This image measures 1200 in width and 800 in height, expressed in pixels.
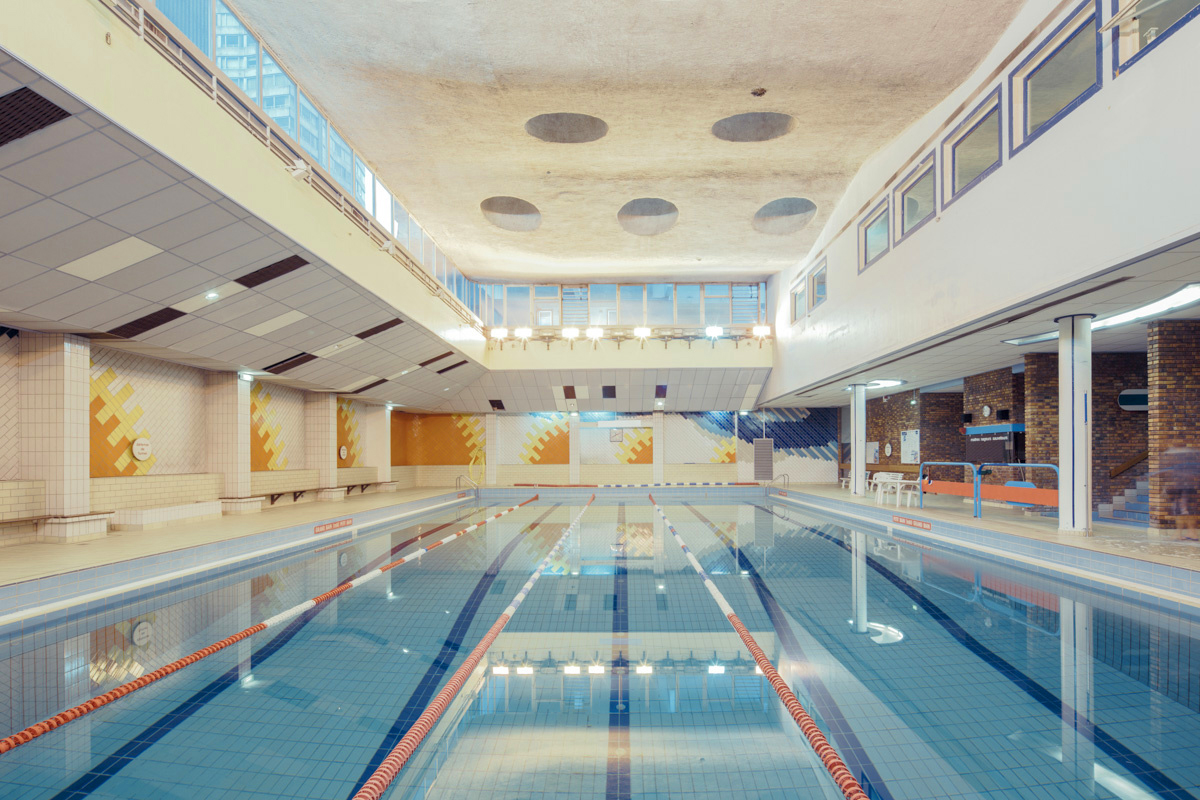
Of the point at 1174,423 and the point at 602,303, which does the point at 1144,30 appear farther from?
the point at 602,303

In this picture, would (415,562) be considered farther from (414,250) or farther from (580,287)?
(580,287)

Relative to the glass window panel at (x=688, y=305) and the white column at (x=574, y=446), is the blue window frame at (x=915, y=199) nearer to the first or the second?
the glass window panel at (x=688, y=305)

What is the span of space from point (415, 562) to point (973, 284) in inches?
262

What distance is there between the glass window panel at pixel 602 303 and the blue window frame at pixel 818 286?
5.42 meters

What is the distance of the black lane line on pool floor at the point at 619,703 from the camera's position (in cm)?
239

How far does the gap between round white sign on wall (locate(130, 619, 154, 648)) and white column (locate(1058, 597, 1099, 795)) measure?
16.6 ft

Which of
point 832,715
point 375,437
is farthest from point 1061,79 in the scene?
point 375,437

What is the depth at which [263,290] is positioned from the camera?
7023 mm

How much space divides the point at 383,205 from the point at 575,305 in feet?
25.1

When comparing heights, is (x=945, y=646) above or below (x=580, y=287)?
below

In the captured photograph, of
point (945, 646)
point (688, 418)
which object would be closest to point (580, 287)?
point (688, 418)

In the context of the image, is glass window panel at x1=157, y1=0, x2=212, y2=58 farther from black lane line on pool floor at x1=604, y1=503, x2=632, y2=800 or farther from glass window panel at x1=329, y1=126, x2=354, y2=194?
black lane line on pool floor at x1=604, y1=503, x2=632, y2=800

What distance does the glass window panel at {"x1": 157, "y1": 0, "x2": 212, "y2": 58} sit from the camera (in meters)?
4.81

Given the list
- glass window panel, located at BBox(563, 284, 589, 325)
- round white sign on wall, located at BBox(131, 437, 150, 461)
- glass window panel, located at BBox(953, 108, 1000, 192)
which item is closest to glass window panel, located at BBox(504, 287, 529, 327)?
glass window panel, located at BBox(563, 284, 589, 325)
